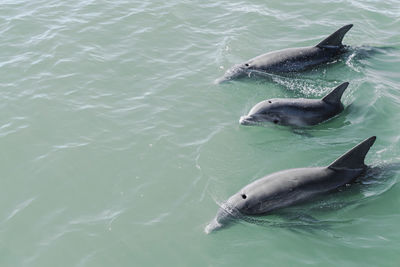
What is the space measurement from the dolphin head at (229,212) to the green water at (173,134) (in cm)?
22

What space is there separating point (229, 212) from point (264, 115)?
4757 millimetres

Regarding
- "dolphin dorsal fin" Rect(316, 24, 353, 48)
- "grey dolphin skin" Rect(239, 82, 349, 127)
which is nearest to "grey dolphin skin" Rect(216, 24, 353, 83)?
"dolphin dorsal fin" Rect(316, 24, 353, 48)

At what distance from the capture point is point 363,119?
15.9 metres

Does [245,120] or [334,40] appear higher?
[334,40]

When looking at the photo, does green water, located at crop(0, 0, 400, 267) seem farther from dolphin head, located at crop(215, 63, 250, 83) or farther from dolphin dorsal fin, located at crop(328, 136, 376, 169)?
dolphin dorsal fin, located at crop(328, 136, 376, 169)

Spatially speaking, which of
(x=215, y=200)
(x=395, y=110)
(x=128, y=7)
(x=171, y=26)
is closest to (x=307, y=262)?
(x=215, y=200)

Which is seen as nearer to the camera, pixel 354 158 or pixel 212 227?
pixel 212 227

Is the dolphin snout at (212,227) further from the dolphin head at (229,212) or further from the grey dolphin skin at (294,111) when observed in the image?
the grey dolphin skin at (294,111)

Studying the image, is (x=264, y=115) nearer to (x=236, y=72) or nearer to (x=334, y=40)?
(x=236, y=72)

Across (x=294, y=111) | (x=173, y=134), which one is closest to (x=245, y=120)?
(x=294, y=111)

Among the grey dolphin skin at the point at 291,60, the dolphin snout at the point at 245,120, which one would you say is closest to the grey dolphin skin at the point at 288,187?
the dolphin snout at the point at 245,120

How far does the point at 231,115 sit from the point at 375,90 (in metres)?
5.57

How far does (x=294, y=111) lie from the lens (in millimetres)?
15477

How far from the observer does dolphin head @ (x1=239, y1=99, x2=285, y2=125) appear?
15266 millimetres
